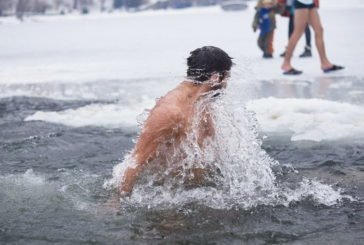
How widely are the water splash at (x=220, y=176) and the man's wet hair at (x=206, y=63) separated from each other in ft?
0.55

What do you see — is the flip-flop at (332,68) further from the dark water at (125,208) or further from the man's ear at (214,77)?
the man's ear at (214,77)

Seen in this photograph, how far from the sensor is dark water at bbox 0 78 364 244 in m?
2.65

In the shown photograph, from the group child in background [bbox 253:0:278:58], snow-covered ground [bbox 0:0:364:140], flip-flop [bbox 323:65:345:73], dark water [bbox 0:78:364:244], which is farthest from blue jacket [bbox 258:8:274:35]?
dark water [bbox 0:78:364:244]

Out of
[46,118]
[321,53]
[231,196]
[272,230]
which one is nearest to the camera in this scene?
[272,230]

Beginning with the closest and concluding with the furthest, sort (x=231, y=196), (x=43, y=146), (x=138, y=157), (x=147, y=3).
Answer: (x=138, y=157) → (x=231, y=196) → (x=43, y=146) → (x=147, y=3)

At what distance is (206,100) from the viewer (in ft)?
10.2

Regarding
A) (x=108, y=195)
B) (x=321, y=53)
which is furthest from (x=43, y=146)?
(x=321, y=53)

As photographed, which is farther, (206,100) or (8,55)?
(8,55)

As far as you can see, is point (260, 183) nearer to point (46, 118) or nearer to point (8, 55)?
point (46, 118)

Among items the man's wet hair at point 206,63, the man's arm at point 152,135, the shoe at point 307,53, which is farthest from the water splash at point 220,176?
the shoe at point 307,53

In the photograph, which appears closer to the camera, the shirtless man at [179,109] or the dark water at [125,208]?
the dark water at [125,208]

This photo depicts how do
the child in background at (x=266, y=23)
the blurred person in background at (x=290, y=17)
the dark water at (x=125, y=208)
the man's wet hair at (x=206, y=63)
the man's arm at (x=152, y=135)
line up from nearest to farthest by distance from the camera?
1. the dark water at (x=125, y=208)
2. the man's arm at (x=152, y=135)
3. the man's wet hair at (x=206, y=63)
4. the blurred person in background at (x=290, y=17)
5. the child in background at (x=266, y=23)

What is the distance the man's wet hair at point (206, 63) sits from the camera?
3018 millimetres

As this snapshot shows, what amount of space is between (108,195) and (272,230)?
1090mm
